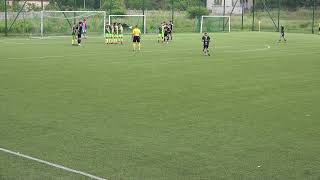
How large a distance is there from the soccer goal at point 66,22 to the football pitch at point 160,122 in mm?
29461

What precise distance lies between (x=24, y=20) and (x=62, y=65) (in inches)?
1193

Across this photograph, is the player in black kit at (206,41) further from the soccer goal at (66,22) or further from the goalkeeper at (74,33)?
the soccer goal at (66,22)

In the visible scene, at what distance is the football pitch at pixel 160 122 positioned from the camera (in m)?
8.68

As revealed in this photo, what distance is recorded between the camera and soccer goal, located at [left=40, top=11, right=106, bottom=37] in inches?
2076

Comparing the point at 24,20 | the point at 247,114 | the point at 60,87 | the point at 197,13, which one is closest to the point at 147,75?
the point at 60,87

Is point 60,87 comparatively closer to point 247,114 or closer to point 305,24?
point 247,114

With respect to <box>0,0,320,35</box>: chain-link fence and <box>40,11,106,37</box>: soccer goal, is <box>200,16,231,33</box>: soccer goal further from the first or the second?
<box>40,11,106,37</box>: soccer goal

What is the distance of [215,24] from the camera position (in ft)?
225

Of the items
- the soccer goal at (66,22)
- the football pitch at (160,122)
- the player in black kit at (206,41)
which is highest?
the soccer goal at (66,22)

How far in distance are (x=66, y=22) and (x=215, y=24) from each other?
21085 millimetres


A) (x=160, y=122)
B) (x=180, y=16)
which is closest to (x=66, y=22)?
(x=180, y=16)

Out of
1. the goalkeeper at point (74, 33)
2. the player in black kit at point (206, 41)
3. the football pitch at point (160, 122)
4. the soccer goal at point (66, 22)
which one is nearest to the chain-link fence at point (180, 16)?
the soccer goal at point (66, 22)

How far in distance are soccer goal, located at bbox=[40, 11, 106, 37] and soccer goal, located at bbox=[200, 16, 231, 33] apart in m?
14.7

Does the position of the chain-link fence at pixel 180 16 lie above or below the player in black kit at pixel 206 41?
above
